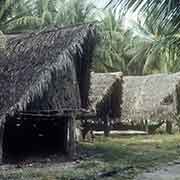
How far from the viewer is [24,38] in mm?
13953

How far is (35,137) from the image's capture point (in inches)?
627

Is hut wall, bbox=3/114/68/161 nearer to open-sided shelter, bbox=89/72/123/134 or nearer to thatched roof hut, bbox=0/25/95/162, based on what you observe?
thatched roof hut, bbox=0/25/95/162

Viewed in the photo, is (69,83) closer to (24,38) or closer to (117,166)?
(24,38)

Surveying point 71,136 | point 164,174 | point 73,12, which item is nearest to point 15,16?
point 73,12

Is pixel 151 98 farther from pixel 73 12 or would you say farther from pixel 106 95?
pixel 73 12

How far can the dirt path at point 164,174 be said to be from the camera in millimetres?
10104

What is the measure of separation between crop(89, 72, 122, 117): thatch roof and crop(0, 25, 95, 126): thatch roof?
7.04 m

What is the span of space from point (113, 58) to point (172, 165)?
20763 millimetres

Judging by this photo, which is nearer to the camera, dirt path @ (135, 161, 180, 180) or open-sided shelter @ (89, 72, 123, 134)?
dirt path @ (135, 161, 180, 180)

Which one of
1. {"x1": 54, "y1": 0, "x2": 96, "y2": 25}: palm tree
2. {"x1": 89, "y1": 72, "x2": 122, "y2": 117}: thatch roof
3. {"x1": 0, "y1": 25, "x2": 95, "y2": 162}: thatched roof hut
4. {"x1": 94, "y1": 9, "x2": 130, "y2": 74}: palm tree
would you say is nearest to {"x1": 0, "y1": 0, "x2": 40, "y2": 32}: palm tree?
{"x1": 54, "y1": 0, "x2": 96, "y2": 25}: palm tree

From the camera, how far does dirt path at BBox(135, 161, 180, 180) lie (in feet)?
33.1

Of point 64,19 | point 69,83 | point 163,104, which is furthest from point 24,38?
point 64,19

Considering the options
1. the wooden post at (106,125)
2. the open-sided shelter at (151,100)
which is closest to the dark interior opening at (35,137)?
the wooden post at (106,125)

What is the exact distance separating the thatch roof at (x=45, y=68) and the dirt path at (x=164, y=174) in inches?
137
